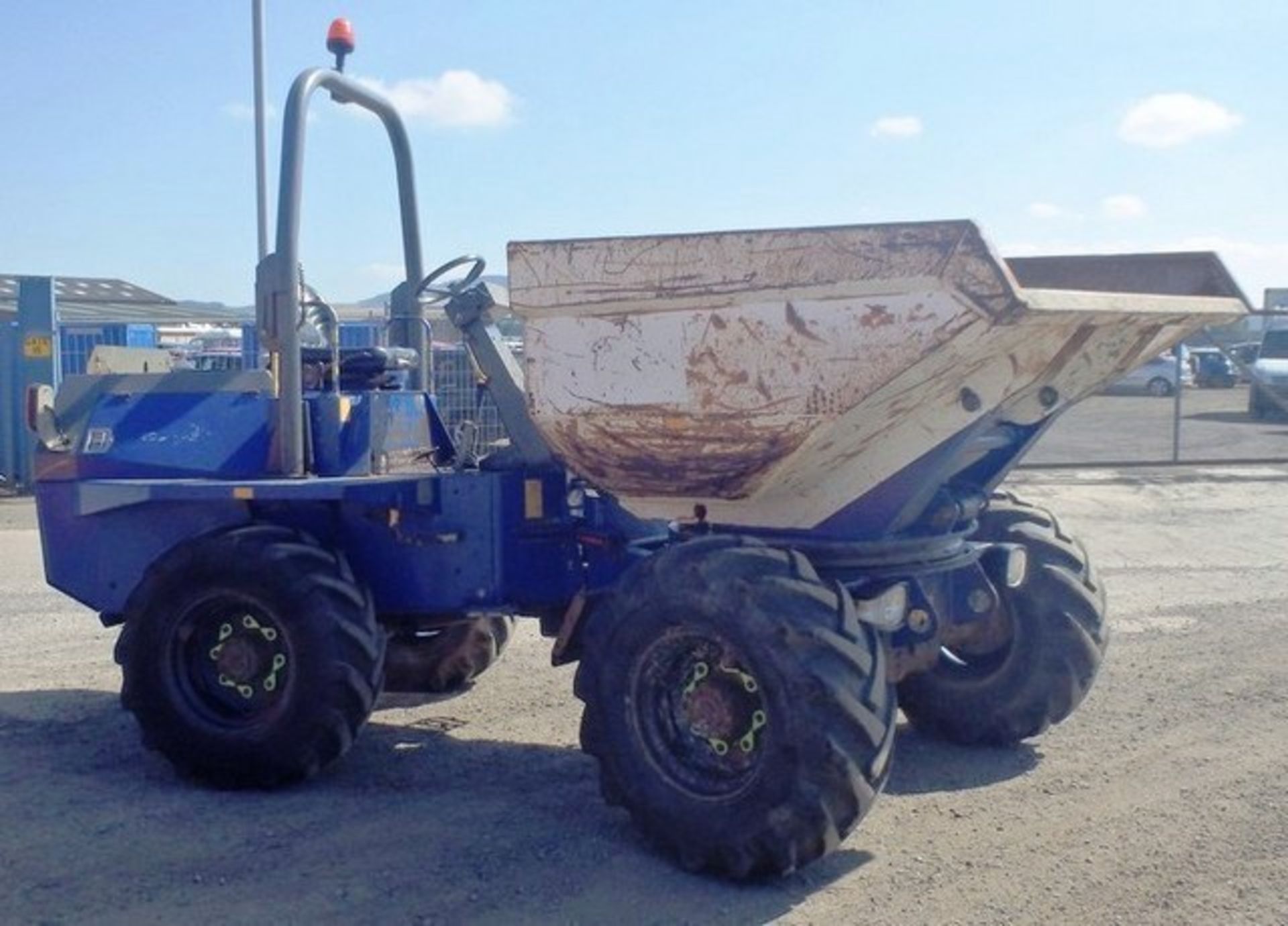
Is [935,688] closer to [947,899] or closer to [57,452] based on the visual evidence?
[947,899]

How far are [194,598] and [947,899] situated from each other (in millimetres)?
3235

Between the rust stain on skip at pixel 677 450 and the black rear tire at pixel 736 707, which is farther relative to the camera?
the rust stain on skip at pixel 677 450

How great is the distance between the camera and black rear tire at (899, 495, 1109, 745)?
6680 millimetres

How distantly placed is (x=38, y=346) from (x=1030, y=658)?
13.5 metres

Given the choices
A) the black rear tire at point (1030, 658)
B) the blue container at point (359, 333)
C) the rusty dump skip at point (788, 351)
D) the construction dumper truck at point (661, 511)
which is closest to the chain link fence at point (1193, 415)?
the black rear tire at point (1030, 658)

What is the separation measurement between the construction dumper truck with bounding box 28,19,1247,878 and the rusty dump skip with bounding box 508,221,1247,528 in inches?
0.5

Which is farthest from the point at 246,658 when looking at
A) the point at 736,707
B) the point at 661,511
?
the point at 736,707

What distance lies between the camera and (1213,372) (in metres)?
41.2

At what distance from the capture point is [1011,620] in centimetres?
677

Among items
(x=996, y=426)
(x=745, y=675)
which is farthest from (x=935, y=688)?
(x=745, y=675)

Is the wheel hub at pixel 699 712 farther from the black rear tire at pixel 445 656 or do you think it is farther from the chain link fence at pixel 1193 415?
the chain link fence at pixel 1193 415

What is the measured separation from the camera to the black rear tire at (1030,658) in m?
6.68

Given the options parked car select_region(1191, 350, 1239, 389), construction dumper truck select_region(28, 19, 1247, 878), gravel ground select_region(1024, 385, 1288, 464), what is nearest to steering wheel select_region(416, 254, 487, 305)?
construction dumper truck select_region(28, 19, 1247, 878)

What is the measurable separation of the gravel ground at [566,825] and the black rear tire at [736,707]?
0.22m
